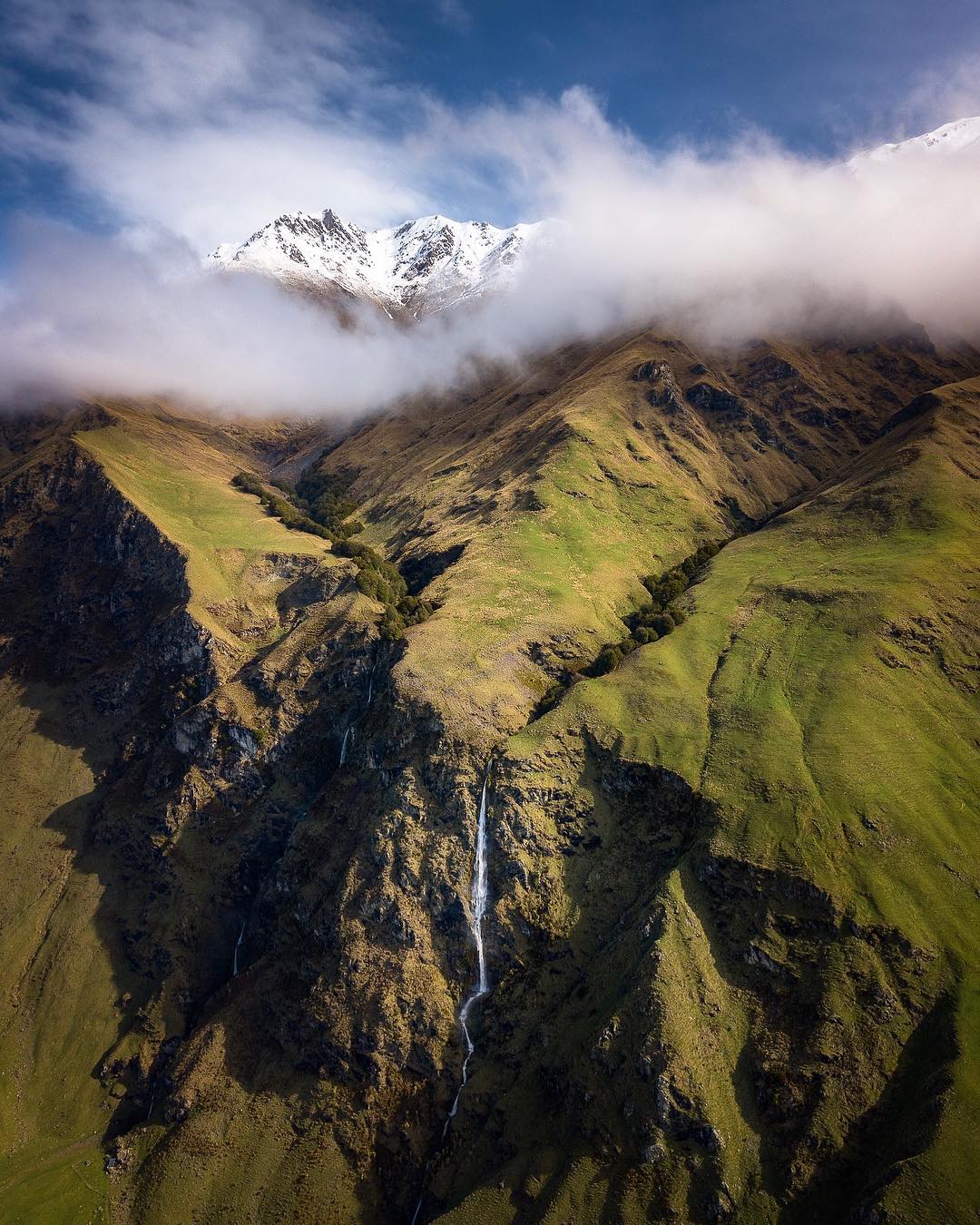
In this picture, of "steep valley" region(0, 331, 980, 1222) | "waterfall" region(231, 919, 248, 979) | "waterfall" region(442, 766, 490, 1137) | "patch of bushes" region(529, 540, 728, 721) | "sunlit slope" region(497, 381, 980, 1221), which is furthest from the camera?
A: "patch of bushes" region(529, 540, 728, 721)

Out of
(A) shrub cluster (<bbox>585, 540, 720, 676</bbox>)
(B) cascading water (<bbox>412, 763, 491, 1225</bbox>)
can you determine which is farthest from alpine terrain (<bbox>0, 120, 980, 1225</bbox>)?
(A) shrub cluster (<bbox>585, 540, 720, 676</bbox>)

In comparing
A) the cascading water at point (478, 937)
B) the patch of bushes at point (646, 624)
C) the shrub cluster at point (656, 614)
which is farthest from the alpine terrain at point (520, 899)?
the shrub cluster at point (656, 614)

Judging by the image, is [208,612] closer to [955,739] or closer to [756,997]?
[756,997]

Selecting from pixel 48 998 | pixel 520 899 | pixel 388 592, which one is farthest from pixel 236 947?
pixel 388 592

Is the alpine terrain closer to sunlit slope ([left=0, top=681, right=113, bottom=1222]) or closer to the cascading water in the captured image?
the cascading water

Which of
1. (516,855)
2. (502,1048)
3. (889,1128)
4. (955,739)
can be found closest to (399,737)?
(516,855)

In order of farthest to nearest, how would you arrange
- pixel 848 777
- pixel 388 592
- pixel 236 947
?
pixel 388 592 → pixel 236 947 → pixel 848 777

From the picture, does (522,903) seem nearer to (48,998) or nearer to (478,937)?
(478,937)
